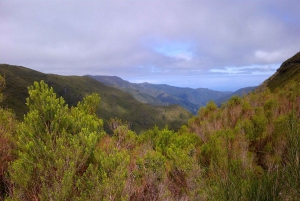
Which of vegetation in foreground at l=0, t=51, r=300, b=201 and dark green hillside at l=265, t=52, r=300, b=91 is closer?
vegetation in foreground at l=0, t=51, r=300, b=201

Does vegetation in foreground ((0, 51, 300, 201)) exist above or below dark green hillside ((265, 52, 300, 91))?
below

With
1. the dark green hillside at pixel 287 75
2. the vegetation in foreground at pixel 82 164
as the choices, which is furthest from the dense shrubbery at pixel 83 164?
the dark green hillside at pixel 287 75

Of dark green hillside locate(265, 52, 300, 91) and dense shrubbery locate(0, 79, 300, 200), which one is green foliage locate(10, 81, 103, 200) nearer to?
dense shrubbery locate(0, 79, 300, 200)

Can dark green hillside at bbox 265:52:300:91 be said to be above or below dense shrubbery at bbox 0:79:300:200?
above

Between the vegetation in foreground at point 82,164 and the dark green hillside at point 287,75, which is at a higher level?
the dark green hillside at point 287,75

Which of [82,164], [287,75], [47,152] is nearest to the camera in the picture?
[47,152]

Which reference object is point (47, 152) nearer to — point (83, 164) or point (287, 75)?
point (83, 164)

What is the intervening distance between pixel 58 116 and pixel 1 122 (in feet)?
17.2

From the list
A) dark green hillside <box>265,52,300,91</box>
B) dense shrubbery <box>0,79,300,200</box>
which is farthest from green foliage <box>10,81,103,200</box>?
dark green hillside <box>265,52,300,91</box>

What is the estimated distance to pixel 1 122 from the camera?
11.6 metres

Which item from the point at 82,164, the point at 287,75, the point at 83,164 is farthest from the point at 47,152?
the point at 287,75

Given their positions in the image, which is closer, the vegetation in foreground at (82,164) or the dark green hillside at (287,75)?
the vegetation in foreground at (82,164)

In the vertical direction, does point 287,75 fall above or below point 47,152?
above

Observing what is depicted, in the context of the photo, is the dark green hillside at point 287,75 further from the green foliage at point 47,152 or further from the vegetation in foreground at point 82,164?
the green foliage at point 47,152
